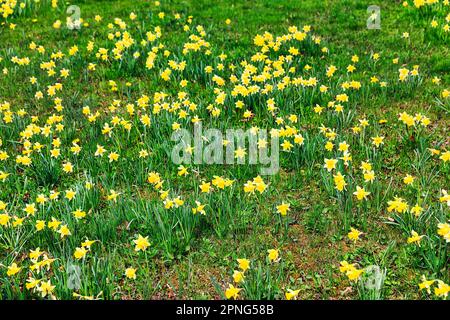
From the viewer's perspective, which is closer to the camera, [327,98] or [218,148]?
[218,148]

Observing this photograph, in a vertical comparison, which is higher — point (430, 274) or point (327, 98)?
point (327, 98)

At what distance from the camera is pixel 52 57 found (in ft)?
23.0

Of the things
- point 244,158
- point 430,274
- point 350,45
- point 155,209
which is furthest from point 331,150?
point 350,45

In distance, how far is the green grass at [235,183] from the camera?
3.76 meters

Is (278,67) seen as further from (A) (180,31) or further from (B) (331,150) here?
(A) (180,31)

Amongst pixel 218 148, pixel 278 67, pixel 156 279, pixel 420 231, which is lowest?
pixel 156 279

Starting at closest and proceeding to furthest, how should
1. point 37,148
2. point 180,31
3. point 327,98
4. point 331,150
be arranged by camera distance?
1. point 331,150
2. point 37,148
3. point 327,98
4. point 180,31

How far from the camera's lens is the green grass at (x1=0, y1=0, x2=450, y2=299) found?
12.3ft

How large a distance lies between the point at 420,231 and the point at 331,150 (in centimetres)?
123

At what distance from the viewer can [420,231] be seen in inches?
154

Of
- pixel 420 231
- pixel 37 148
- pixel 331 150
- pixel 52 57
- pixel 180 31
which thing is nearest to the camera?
pixel 420 231

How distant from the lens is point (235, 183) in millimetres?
4523

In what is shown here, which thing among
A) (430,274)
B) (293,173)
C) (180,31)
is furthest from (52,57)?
(430,274)

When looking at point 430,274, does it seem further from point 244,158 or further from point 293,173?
point 244,158
